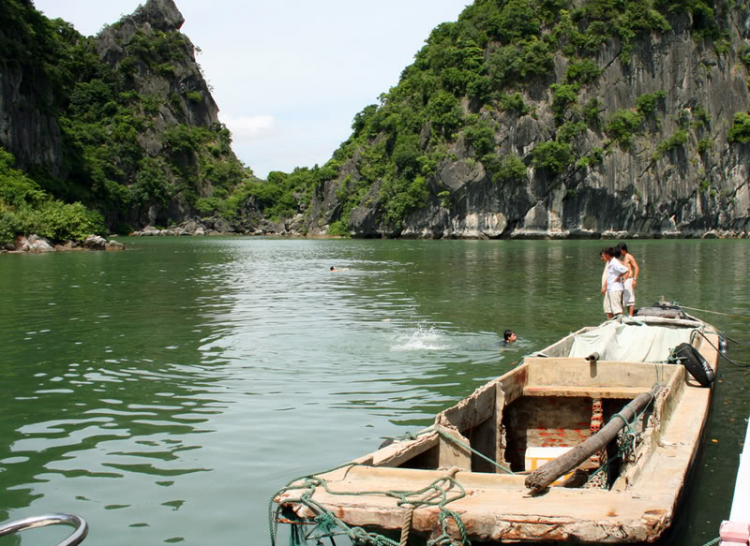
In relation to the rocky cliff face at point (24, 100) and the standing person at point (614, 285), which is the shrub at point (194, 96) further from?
the standing person at point (614, 285)

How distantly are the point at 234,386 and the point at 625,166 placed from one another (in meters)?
78.3

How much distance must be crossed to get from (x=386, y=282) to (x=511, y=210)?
56.5m

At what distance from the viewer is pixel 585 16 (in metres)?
84.2

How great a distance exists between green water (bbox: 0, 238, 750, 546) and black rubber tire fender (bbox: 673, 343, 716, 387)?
2.02ft

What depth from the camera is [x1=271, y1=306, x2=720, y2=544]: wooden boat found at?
12.7ft

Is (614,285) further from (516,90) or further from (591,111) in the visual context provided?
(516,90)

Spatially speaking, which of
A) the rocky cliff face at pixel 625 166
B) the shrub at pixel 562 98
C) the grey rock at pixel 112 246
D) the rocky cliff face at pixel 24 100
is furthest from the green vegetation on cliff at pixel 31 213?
the shrub at pixel 562 98

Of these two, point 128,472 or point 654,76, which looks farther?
point 654,76

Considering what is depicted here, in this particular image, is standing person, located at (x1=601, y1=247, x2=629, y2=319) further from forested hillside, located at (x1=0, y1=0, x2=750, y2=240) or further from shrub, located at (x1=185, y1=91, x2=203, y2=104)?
shrub, located at (x1=185, y1=91, x2=203, y2=104)

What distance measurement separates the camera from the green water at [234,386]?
587 cm

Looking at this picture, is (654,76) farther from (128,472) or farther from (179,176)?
(128,472)

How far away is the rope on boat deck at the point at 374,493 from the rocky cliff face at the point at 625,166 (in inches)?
3012

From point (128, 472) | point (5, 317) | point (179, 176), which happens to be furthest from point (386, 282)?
point (179, 176)

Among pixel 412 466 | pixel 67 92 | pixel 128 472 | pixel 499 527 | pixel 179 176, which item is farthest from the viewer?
pixel 179 176
